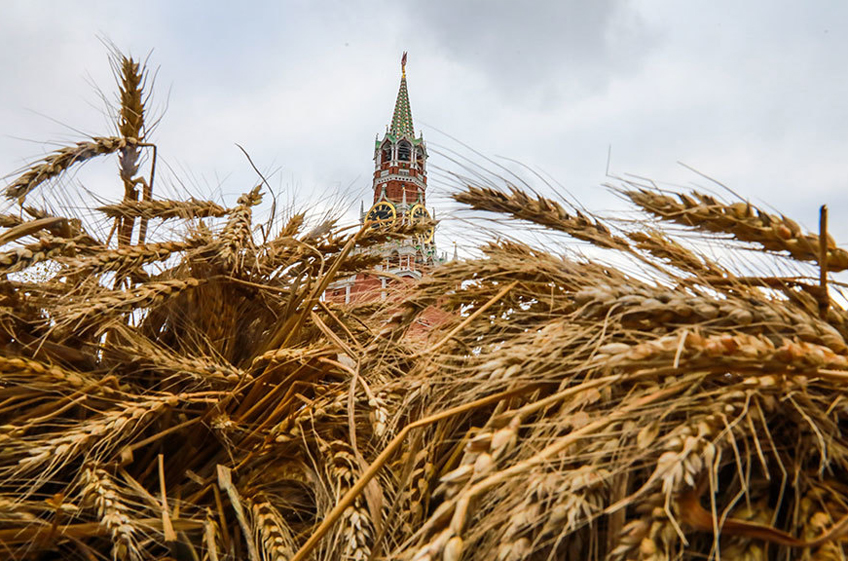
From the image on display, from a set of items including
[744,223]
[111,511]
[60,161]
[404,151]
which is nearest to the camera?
[744,223]

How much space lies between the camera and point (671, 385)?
1.85 ft

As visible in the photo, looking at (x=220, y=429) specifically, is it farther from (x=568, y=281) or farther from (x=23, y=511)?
(x=568, y=281)

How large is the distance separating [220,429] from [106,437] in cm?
17

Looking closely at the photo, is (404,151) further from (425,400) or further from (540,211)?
(425,400)

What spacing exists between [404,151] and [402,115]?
1973mm

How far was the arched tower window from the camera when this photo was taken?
102ft

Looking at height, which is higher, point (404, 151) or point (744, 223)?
point (404, 151)

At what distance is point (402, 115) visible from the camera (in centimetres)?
3158

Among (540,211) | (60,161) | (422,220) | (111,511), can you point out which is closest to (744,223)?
(540,211)

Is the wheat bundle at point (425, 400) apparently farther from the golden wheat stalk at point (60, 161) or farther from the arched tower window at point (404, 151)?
the arched tower window at point (404, 151)

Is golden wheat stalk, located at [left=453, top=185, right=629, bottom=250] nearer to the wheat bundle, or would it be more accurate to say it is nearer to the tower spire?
the wheat bundle

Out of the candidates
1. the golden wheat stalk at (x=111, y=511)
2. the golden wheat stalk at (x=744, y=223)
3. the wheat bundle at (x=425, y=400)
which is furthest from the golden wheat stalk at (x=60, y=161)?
the golden wheat stalk at (x=744, y=223)

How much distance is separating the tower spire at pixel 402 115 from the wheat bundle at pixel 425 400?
3077 cm

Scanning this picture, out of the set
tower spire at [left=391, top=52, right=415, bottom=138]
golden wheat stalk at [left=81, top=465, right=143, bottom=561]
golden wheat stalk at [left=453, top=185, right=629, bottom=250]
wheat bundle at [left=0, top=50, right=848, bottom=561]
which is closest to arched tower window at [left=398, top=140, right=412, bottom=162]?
tower spire at [left=391, top=52, right=415, bottom=138]
